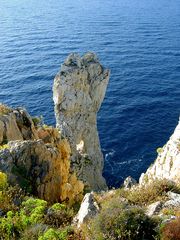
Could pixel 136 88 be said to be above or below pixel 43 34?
below

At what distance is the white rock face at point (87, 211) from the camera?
16250 millimetres

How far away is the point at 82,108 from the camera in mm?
57031

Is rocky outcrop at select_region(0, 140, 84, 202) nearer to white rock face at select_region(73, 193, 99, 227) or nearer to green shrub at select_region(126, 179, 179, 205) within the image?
white rock face at select_region(73, 193, 99, 227)

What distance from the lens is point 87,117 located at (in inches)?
2308

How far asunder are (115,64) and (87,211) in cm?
8261

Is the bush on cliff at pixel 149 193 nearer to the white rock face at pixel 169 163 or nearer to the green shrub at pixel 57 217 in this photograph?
the green shrub at pixel 57 217

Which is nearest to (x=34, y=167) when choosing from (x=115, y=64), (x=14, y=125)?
(x=14, y=125)

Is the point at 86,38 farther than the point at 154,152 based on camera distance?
Yes

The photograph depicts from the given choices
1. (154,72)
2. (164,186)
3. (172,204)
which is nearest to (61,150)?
(164,186)

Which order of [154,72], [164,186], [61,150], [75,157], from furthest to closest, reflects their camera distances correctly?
1. [154,72]
2. [75,157]
3. [61,150]
4. [164,186]

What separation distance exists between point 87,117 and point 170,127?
20.3 metres

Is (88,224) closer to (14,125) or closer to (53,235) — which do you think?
(53,235)

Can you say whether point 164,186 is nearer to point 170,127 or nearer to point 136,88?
point 170,127

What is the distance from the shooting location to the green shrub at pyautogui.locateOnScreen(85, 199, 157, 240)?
13623 mm
